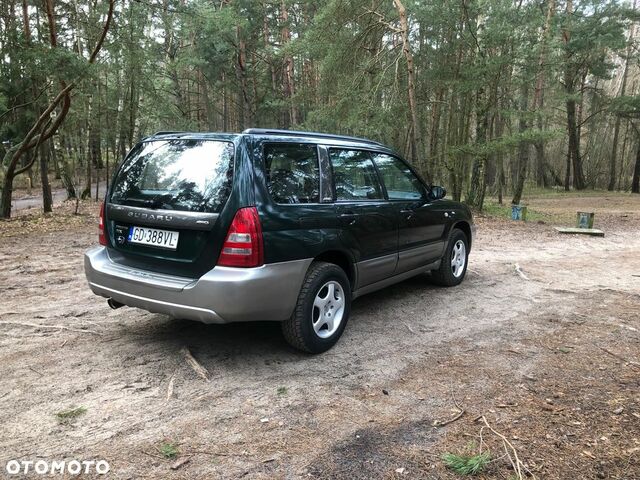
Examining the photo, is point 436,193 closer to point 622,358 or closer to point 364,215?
point 364,215

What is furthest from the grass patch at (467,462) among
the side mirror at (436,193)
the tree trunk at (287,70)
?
the tree trunk at (287,70)

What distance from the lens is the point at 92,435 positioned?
7.92 ft

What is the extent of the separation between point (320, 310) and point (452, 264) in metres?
2.63

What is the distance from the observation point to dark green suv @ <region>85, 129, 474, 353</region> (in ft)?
9.80

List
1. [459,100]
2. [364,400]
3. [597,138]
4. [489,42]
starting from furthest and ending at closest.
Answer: [597,138] < [459,100] < [489,42] < [364,400]

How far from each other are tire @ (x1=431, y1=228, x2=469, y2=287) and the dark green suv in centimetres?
149

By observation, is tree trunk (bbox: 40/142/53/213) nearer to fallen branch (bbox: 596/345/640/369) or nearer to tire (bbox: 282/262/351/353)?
tire (bbox: 282/262/351/353)

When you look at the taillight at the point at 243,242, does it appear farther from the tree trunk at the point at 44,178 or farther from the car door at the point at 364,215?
the tree trunk at the point at 44,178

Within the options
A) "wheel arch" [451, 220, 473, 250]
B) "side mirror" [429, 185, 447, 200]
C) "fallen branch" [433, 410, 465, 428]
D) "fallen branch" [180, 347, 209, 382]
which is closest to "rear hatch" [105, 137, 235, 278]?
"fallen branch" [180, 347, 209, 382]

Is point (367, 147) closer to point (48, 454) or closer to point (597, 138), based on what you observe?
point (48, 454)

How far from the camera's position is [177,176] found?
329 cm

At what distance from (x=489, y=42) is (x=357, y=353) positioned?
11470 mm

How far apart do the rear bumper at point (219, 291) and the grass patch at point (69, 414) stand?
0.78 metres

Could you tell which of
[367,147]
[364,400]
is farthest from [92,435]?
[367,147]
